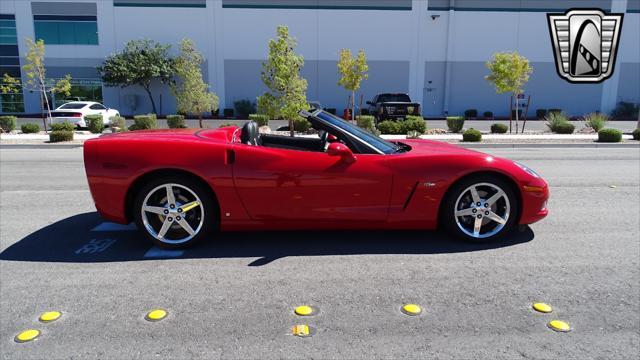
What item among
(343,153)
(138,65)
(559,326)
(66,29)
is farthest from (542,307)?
(66,29)

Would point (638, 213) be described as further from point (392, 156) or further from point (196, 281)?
point (196, 281)

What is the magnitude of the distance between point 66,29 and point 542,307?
38.5 meters

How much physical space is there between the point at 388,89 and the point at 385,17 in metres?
5.30

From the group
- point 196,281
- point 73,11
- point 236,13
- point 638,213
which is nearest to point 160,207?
point 196,281

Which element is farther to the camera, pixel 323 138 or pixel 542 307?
pixel 323 138

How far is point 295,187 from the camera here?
159 inches

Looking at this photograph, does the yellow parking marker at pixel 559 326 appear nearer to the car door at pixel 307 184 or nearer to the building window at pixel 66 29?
the car door at pixel 307 184

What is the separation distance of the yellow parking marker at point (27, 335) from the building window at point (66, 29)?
3607cm

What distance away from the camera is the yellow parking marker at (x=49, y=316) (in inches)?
117

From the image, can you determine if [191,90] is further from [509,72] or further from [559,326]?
[559,326]

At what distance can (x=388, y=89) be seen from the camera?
35.1m

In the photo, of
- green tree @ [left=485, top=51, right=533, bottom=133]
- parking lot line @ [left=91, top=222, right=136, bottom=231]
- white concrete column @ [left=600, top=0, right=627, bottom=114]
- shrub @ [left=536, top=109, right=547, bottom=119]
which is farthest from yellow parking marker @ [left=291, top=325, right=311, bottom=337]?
white concrete column @ [left=600, top=0, right=627, bottom=114]

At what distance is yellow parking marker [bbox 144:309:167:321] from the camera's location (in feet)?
9.78

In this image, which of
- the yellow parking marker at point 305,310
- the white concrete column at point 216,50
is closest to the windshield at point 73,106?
the white concrete column at point 216,50
